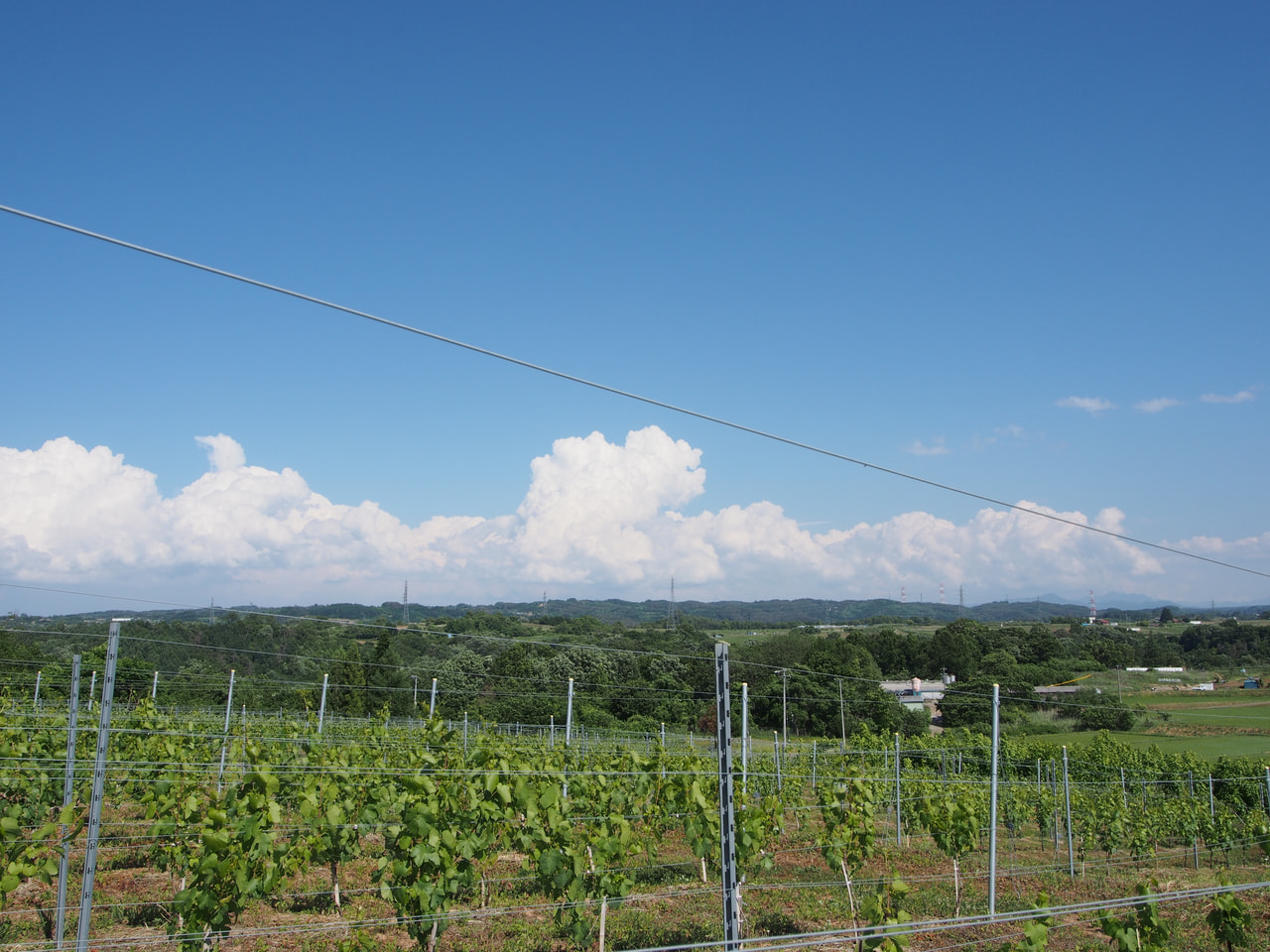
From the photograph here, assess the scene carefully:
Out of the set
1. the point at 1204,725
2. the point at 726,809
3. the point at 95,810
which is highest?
the point at 726,809

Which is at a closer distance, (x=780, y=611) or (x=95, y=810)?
(x=95, y=810)

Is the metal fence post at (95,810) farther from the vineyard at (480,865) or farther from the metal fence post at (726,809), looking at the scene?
the metal fence post at (726,809)

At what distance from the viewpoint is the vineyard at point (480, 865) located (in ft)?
18.2

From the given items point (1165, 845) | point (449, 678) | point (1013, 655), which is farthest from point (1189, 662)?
point (449, 678)

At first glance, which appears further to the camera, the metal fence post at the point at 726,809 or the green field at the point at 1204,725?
the green field at the point at 1204,725

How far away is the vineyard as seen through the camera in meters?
5.56

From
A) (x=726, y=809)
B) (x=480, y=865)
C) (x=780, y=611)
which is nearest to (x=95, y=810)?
(x=480, y=865)

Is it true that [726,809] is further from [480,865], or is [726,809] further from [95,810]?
[95,810]

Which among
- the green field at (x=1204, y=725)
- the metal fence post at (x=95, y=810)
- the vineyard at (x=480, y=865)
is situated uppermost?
the metal fence post at (x=95, y=810)

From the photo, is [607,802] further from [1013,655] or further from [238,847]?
[1013,655]

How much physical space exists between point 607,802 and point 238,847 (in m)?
3.98

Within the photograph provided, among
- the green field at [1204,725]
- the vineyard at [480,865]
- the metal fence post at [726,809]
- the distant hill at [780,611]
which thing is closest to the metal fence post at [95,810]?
the vineyard at [480,865]

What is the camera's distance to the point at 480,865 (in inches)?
283

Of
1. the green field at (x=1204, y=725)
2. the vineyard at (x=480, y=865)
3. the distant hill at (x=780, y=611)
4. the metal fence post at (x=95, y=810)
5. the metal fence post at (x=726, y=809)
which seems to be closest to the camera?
the metal fence post at (x=726, y=809)
